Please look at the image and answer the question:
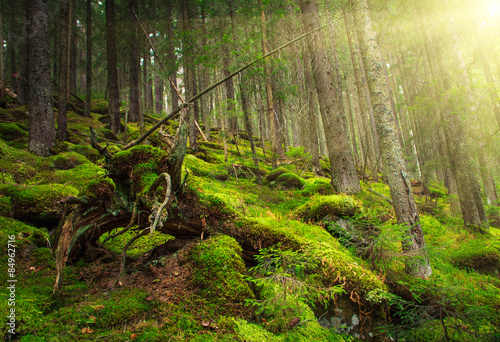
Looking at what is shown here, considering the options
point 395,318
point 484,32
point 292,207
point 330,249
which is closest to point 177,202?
point 330,249

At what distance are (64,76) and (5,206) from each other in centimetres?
840

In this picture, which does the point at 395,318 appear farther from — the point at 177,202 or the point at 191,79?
the point at 191,79

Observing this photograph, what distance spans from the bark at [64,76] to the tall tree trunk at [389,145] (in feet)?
34.6

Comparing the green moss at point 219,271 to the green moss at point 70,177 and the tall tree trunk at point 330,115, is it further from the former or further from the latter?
the tall tree trunk at point 330,115

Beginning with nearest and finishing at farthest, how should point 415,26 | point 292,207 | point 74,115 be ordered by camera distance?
point 292,207, point 415,26, point 74,115

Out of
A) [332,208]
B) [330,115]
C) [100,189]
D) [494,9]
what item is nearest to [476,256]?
[332,208]

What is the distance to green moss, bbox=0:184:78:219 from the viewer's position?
3.72 metres

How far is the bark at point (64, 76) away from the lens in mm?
8648

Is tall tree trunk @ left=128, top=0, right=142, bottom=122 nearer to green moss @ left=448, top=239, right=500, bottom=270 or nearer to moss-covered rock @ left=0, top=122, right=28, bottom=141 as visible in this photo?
moss-covered rock @ left=0, top=122, right=28, bottom=141

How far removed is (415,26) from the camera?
9.78 metres

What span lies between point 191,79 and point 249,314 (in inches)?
405

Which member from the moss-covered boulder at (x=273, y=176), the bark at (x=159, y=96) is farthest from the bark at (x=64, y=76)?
the bark at (x=159, y=96)

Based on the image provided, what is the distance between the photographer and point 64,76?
938cm

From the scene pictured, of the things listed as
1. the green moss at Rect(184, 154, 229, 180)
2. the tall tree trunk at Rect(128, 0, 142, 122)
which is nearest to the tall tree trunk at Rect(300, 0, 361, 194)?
the green moss at Rect(184, 154, 229, 180)
